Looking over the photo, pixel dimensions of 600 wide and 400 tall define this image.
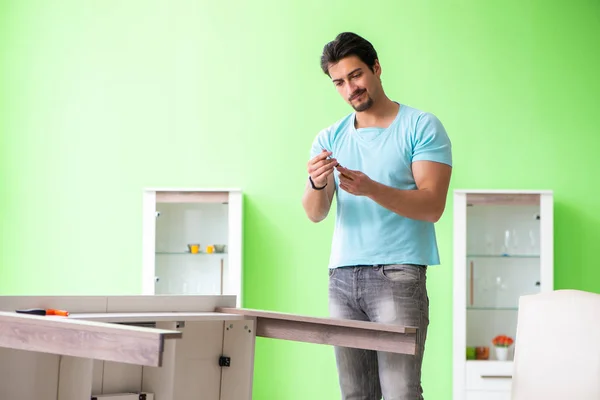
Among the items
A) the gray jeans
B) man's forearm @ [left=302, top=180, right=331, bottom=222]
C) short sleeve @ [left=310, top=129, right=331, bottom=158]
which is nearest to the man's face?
short sleeve @ [left=310, top=129, right=331, bottom=158]

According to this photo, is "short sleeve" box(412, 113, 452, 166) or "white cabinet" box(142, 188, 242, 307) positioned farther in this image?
"white cabinet" box(142, 188, 242, 307)

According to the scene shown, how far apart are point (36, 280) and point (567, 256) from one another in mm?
3258

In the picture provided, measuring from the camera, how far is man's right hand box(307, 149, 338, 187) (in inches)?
85.5

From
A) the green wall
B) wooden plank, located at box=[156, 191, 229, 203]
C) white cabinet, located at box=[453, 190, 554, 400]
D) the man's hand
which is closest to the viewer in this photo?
the man's hand

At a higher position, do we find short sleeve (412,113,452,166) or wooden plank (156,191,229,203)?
wooden plank (156,191,229,203)

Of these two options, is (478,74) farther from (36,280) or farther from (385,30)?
(36,280)

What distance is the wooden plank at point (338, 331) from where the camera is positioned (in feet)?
6.51

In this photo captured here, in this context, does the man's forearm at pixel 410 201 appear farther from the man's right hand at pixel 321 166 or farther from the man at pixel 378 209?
the man's right hand at pixel 321 166

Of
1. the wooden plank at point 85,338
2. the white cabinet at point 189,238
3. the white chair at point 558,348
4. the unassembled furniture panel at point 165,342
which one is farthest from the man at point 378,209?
the white cabinet at point 189,238

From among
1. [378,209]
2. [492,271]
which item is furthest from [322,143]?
[492,271]

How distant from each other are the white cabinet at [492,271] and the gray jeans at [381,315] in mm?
2649

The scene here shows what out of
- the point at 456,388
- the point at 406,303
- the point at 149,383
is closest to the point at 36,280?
the point at 456,388

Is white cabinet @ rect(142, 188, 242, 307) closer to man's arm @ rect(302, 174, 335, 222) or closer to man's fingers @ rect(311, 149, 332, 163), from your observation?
man's arm @ rect(302, 174, 335, 222)

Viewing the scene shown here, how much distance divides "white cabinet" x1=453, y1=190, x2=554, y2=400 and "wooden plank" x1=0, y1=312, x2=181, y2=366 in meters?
3.43
